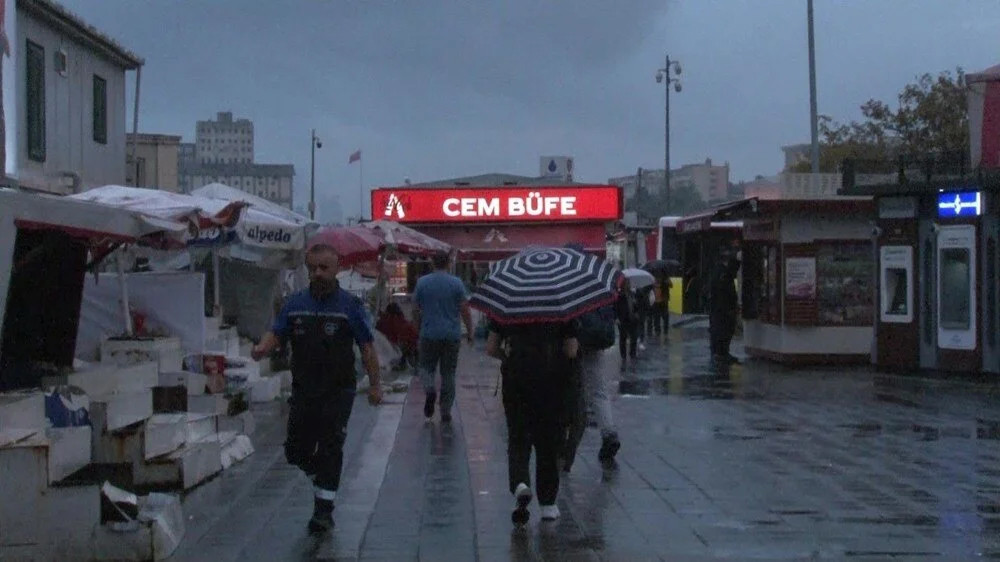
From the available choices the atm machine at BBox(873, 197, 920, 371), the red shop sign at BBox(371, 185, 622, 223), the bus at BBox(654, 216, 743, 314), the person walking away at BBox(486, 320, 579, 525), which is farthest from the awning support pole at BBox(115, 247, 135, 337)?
the bus at BBox(654, 216, 743, 314)

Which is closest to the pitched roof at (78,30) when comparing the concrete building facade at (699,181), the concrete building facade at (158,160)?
the concrete building facade at (158,160)

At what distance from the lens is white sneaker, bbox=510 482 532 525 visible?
8766 mm

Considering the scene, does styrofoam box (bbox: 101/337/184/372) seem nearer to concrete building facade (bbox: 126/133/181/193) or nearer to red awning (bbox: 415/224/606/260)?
red awning (bbox: 415/224/606/260)

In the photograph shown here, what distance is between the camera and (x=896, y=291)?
21266 mm

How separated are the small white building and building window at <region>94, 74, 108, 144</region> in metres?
0.02

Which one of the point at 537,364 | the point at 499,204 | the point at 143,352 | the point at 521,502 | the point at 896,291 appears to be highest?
the point at 499,204

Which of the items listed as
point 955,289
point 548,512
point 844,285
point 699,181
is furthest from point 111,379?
point 699,181

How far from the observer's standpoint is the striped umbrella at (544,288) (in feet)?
29.0

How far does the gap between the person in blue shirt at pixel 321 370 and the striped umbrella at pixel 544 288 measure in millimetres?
897

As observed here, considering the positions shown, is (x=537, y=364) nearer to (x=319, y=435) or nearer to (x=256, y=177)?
(x=319, y=435)

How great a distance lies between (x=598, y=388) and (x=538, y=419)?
296 cm

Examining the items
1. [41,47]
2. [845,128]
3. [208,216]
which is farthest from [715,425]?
[845,128]

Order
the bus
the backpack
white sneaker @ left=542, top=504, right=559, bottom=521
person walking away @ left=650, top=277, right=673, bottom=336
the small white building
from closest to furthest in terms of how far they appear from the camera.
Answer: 1. white sneaker @ left=542, top=504, right=559, bottom=521
2. the backpack
3. the small white building
4. person walking away @ left=650, top=277, right=673, bottom=336
5. the bus

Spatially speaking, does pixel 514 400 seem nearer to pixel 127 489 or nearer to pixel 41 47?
pixel 127 489
